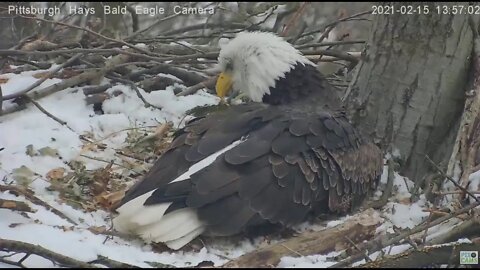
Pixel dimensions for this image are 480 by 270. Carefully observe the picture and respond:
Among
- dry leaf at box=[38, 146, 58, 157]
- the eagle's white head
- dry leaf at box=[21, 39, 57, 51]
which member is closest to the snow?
the eagle's white head

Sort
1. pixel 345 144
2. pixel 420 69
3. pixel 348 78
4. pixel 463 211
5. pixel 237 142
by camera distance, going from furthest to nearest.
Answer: pixel 348 78 → pixel 420 69 → pixel 345 144 → pixel 237 142 → pixel 463 211

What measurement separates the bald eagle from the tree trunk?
300mm

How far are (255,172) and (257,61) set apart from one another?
1.06 m

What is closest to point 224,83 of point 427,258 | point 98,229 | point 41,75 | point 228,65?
point 228,65

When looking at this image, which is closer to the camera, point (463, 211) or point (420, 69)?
point (463, 211)

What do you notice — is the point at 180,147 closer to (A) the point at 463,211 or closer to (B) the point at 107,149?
(B) the point at 107,149

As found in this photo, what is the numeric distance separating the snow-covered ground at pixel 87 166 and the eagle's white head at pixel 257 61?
0.59 m

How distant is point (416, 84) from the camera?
14.3 feet

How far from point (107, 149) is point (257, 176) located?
3.92 ft

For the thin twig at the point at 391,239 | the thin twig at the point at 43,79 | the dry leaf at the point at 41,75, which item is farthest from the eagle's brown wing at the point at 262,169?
the dry leaf at the point at 41,75

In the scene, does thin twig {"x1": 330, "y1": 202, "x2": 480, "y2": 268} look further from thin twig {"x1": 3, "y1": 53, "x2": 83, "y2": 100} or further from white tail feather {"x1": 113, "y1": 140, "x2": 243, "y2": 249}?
thin twig {"x1": 3, "y1": 53, "x2": 83, "y2": 100}

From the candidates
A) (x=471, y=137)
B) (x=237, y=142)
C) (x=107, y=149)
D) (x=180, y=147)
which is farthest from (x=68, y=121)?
(x=471, y=137)

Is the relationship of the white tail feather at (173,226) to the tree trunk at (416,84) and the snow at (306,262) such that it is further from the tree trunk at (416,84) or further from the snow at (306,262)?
the tree trunk at (416,84)

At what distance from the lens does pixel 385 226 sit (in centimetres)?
371
